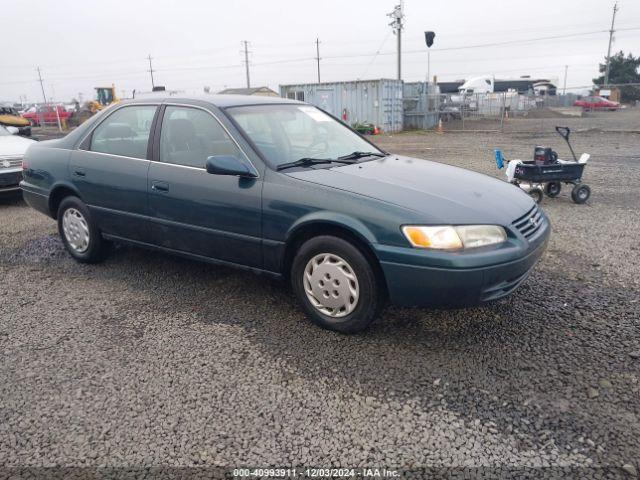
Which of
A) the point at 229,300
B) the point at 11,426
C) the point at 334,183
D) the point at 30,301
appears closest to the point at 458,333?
the point at 334,183

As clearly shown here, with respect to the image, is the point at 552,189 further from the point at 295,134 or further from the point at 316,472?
the point at 316,472

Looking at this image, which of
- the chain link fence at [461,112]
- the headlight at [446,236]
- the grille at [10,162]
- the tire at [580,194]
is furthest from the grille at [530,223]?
the chain link fence at [461,112]

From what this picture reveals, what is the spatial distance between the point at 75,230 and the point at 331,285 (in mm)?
2986

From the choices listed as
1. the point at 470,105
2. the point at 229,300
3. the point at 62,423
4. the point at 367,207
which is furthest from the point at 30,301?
the point at 470,105

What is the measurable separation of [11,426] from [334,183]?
2329mm

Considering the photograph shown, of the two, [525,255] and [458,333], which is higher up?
[525,255]

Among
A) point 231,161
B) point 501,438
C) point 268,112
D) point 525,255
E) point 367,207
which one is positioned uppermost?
point 268,112

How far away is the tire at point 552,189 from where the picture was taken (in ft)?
26.3

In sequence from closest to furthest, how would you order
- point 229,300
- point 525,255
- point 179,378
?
1. point 179,378
2. point 525,255
3. point 229,300

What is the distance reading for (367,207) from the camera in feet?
10.7

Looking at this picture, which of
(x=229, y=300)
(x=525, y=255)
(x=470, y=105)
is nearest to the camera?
(x=525, y=255)

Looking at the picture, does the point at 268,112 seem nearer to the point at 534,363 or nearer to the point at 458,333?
the point at 458,333

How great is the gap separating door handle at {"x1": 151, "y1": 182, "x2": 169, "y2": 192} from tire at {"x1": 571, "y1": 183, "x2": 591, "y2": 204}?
6087 millimetres

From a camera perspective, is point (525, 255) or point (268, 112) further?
point (268, 112)
